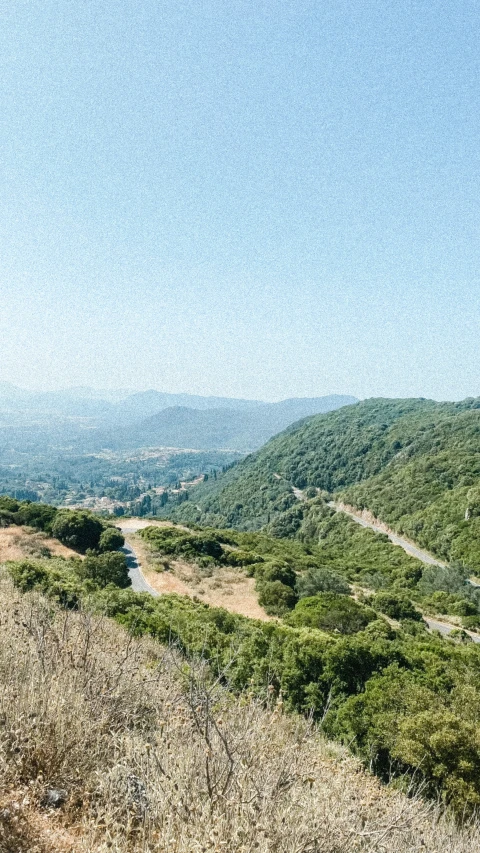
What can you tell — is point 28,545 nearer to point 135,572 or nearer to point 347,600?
point 135,572

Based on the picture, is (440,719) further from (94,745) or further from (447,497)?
(447,497)

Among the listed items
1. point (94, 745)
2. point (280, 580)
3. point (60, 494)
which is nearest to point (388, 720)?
point (94, 745)

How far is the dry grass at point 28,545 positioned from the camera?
2448 cm

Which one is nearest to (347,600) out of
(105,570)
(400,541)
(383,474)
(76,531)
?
(105,570)

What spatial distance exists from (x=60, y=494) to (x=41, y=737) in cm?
20036

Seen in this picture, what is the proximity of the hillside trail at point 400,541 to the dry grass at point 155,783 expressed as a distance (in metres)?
23.9

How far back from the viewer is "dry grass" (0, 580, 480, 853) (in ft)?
9.09

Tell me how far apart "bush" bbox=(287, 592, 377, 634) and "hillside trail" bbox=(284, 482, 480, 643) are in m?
8.32

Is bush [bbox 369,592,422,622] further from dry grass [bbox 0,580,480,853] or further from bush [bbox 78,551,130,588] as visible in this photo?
dry grass [bbox 0,580,480,853]

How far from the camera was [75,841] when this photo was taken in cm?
288

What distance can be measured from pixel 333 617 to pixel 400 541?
4116 cm

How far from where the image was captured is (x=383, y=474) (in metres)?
78.6

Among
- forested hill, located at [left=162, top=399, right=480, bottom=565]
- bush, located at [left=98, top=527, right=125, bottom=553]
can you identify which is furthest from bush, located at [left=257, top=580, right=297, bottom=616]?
forested hill, located at [left=162, top=399, right=480, bottom=565]

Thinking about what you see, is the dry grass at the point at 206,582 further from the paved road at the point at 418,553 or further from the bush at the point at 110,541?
the paved road at the point at 418,553
